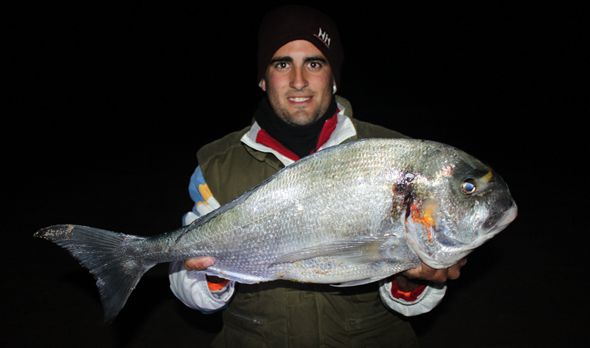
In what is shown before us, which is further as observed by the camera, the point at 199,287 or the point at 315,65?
the point at 315,65

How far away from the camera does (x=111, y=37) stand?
4178 cm

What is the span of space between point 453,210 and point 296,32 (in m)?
1.59

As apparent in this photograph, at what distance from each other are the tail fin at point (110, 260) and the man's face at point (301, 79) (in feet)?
4.21

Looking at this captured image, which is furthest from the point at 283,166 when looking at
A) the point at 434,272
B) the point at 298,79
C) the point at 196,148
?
the point at 196,148

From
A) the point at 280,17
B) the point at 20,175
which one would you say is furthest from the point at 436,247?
the point at 20,175

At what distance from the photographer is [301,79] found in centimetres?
229

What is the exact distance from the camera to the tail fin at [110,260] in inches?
66.2

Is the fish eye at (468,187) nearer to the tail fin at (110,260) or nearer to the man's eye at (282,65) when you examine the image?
the man's eye at (282,65)

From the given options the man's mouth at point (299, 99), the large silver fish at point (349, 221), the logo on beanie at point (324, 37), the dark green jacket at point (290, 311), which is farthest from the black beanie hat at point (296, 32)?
the large silver fish at point (349, 221)

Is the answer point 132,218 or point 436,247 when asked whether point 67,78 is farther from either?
point 436,247

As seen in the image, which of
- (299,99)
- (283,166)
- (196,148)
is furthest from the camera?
(196,148)

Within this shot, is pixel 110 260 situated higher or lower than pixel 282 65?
lower

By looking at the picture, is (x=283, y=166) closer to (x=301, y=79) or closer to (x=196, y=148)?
(x=301, y=79)

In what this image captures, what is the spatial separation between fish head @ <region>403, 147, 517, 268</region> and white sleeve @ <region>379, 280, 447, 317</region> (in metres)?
0.64
